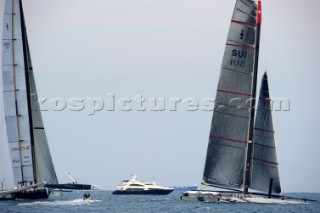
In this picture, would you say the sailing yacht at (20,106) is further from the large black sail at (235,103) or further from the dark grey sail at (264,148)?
the dark grey sail at (264,148)

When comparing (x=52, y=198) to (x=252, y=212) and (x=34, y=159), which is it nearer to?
(x=34, y=159)

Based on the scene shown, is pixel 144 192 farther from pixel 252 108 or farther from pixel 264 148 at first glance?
pixel 252 108

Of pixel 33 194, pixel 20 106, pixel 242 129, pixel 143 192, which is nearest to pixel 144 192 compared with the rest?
pixel 143 192

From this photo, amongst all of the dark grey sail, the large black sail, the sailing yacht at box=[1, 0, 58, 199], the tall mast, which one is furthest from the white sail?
the dark grey sail

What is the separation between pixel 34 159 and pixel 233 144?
81.3ft

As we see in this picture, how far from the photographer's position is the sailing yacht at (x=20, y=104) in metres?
87.6

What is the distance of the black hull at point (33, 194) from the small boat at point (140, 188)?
52710 mm

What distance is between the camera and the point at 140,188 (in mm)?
141625

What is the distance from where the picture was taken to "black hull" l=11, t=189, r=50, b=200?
85688mm

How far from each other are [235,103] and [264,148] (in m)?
5.16

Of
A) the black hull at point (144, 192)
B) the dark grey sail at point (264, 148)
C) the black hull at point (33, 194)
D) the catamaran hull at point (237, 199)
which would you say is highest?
the dark grey sail at point (264, 148)

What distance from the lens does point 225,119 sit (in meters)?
77.8

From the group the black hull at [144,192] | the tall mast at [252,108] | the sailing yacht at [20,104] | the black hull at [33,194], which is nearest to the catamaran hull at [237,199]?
the tall mast at [252,108]

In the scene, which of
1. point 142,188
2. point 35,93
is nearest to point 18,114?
point 35,93
